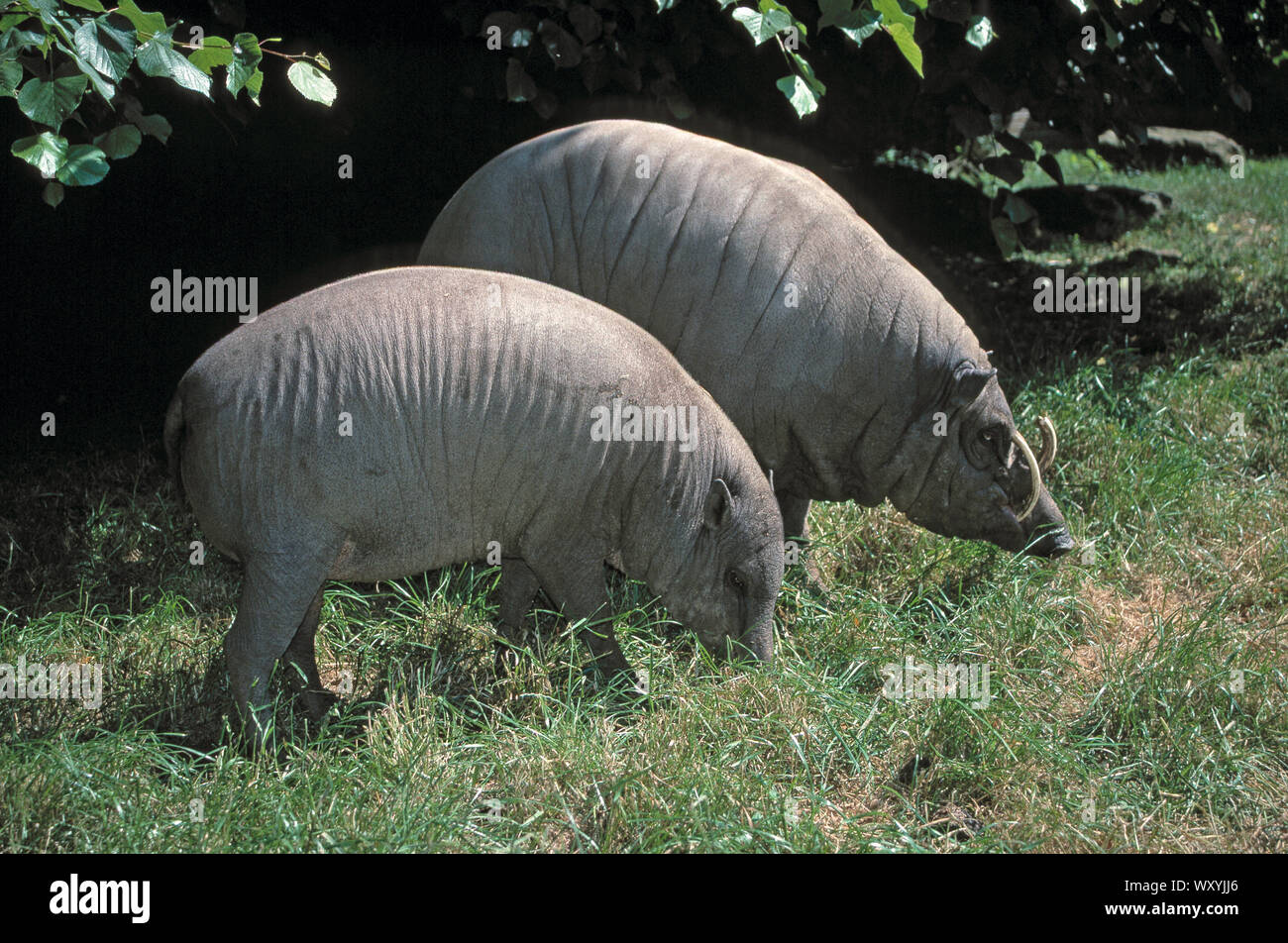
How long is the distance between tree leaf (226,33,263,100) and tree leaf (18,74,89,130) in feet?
1.52

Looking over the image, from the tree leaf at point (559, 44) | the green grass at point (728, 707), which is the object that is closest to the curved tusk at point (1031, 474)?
the green grass at point (728, 707)

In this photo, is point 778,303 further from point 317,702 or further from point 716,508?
point 317,702

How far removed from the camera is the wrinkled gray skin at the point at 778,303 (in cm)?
529

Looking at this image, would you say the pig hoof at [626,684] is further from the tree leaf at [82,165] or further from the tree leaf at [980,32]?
the tree leaf at [980,32]

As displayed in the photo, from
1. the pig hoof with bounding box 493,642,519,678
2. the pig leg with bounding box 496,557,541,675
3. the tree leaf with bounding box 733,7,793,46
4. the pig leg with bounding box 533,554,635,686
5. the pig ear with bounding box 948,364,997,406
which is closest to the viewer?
the pig leg with bounding box 533,554,635,686

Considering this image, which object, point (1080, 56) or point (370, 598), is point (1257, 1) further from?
point (370, 598)

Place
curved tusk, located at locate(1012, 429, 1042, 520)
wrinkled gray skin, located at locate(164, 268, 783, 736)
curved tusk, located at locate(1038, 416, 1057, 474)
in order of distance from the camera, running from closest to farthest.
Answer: wrinkled gray skin, located at locate(164, 268, 783, 736) → curved tusk, located at locate(1012, 429, 1042, 520) → curved tusk, located at locate(1038, 416, 1057, 474)

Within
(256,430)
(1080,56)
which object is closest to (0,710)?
(256,430)

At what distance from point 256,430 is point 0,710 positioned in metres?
1.36

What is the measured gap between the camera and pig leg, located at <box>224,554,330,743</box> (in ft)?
13.6

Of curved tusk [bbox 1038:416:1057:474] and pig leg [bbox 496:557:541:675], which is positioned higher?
curved tusk [bbox 1038:416:1057:474]

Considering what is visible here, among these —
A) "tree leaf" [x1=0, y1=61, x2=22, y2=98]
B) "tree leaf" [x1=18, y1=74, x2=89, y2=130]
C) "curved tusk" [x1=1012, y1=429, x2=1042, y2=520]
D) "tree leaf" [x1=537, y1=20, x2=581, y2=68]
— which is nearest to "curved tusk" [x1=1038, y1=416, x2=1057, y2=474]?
"curved tusk" [x1=1012, y1=429, x2=1042, y2=520]

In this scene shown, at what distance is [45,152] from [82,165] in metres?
0.13

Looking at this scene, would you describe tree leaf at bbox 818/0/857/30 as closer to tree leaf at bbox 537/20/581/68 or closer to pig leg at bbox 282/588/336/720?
tree leaf at bbox 537/20/581/68
